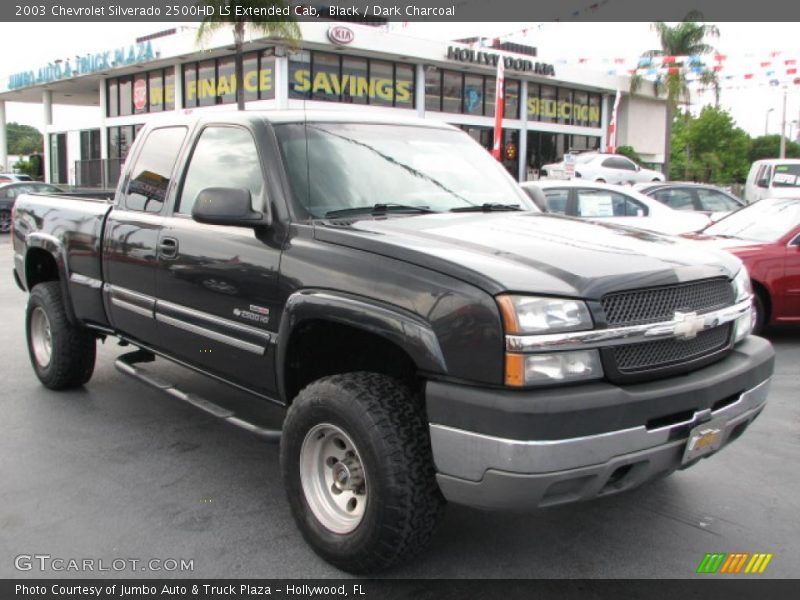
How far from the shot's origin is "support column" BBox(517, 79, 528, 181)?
3441cm

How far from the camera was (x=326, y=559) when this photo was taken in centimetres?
323

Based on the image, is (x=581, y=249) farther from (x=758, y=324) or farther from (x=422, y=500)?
(x=758, y=324)

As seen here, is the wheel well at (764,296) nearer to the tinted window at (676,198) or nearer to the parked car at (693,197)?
the parked car at (693,197)

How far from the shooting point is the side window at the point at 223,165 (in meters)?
3.94

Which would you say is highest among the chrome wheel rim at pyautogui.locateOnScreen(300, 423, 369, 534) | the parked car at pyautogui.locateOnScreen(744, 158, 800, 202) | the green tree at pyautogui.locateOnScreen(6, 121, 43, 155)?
the green tree at pyautogui.locateOnScreen(6, 121, 43, 155)

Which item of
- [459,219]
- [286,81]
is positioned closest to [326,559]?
[459,219]

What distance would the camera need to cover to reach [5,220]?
69.8ft

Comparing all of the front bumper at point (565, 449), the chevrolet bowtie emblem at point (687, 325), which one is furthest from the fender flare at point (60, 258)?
the chevrolet bowtie emblem at point (687, 325)

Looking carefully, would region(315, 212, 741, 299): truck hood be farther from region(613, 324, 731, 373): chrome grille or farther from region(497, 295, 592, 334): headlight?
region(613, 324, 731, 373): chrome grille

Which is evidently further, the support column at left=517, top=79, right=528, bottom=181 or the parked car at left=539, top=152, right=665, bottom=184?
the support column at left=517, top=79, right=528, bottom=181

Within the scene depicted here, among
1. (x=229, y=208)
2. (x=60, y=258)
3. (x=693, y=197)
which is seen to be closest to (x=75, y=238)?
(x=60, y=258)

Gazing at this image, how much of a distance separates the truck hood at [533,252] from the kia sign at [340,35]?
2382 cm

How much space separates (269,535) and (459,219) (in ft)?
5.75

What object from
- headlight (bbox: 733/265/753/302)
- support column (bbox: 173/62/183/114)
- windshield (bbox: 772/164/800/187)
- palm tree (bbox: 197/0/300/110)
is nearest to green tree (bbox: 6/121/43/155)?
support column (bbox: 173/62/183/114)
